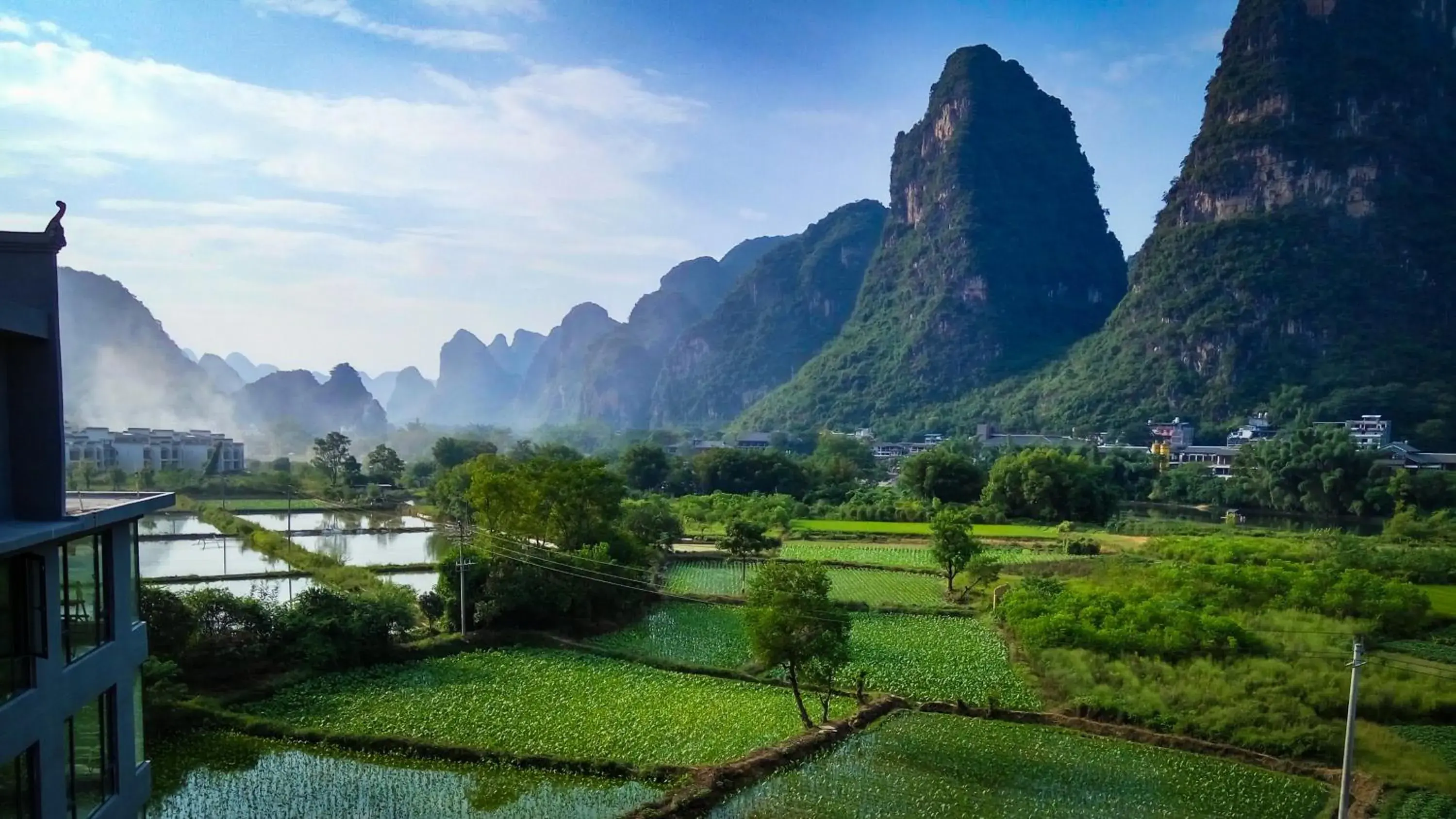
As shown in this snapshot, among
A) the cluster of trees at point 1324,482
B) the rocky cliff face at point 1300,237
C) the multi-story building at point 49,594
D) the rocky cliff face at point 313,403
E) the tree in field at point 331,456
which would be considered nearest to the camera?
the multi-story building at point 49,594

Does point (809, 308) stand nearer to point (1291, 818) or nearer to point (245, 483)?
point (245, 483)

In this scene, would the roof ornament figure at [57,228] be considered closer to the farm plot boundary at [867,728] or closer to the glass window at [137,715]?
the glass window at [137,715]

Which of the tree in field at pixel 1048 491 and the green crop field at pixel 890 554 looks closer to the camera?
the green crop field at pixel 890 554

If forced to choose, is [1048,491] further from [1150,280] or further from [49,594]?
[1150,280]

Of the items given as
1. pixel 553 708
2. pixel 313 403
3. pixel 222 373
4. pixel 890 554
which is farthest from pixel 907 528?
pixel 222 373

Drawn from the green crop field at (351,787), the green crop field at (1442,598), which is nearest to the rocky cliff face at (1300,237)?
the green crop field at (1442,598)

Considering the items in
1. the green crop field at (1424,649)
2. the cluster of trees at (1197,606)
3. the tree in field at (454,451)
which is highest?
the tree in field at (454,451)
